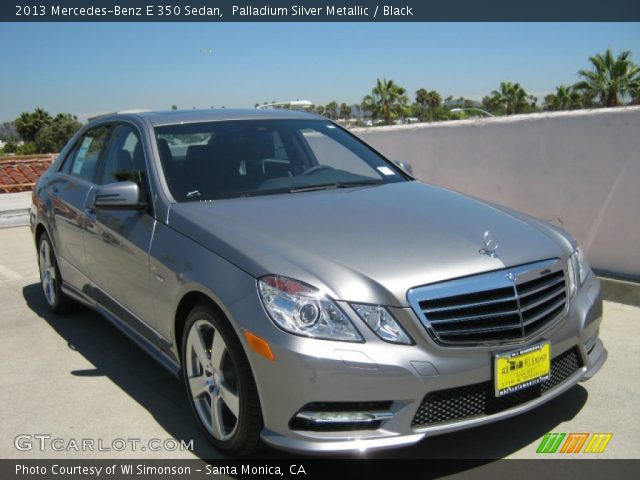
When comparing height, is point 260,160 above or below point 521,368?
above

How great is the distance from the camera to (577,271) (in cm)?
321

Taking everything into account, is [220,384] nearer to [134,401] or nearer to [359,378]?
[359,378]

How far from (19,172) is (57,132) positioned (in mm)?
39280

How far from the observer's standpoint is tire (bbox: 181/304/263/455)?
2756mm

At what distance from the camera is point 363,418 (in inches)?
102

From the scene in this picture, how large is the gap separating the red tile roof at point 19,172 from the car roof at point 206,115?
60.8 ft

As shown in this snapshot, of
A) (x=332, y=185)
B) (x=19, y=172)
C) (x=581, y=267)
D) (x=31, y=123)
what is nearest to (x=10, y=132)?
(x=31, y=123)

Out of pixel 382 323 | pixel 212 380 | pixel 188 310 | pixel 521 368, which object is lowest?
pixel 212 380

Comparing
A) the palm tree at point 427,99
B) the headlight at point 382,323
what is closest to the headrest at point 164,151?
the headlight at point 382,323

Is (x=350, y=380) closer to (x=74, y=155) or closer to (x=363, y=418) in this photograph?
(x=363, y=418)

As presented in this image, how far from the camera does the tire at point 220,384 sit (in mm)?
2756

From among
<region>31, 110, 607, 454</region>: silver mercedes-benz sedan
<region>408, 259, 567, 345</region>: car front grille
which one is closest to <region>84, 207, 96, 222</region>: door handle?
<region>31, 110, 607, 454</region>: silver mercedes-benz sedan

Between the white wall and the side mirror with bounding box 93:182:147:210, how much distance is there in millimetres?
3895

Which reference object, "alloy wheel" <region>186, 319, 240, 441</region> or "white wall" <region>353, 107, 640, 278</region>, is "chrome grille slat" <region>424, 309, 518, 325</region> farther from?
"white wall" <region>353, 107, 640, 278</region>
